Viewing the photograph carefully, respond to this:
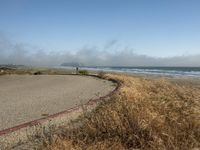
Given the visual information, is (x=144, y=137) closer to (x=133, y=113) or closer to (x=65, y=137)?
(x=133, y=113)

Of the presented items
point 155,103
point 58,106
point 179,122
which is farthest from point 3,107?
point 179,122

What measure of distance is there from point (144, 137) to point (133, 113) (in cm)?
65

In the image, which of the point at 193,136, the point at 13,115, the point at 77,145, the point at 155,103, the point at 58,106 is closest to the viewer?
the point at 77,145

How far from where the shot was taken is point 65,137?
7340 millimetres

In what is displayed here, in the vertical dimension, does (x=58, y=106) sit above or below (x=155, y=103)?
below

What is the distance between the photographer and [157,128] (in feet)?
23.7

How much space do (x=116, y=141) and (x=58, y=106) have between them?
7.54m

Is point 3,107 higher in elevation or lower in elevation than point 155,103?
lower

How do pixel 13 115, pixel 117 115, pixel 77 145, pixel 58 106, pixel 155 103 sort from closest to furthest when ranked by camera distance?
pixel 77 145 → pixel 117 115 → pixel 155 103 → pixel 13 115 → pixel 58 106

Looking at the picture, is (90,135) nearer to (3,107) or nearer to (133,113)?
(133,113)

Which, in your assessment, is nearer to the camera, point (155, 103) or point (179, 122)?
point (179, 122)

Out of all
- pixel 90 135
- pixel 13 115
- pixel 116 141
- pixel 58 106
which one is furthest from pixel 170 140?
pixel 58 106

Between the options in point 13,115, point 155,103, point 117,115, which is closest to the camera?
point 117,115

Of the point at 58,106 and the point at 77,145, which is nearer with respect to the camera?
the point at 77,145
